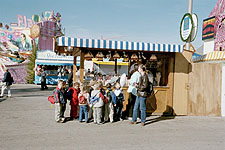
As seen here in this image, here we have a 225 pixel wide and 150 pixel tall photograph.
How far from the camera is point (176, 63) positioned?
970 cm

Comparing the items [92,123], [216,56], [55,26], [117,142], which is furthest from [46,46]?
[117,142]

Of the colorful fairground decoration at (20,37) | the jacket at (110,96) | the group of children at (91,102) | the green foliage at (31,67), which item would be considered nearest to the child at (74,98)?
the group of children at (91,102)

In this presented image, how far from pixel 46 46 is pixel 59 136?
80.0ft

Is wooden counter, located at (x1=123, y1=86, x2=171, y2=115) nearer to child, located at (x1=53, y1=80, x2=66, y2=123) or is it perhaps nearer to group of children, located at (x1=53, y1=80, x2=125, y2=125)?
group of children, located at (x1=53, y1=80, x2=125, y2=125)

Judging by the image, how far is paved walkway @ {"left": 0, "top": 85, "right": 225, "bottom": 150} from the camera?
5.55m

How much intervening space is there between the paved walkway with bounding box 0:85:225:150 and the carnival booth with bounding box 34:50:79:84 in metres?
16.3

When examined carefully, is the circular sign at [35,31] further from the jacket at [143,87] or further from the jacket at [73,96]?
the jacket at [143,87]

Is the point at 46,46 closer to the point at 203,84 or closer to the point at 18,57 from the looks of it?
the point at 18,57

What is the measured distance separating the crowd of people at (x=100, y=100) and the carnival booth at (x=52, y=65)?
1705 cm

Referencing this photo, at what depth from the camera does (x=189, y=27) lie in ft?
35.3

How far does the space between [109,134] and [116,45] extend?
336 cm

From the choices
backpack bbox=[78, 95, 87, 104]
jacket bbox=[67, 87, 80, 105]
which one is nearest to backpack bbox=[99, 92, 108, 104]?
backpack bbox=[78, 95, 87, 104]

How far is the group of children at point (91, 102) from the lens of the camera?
780 cm

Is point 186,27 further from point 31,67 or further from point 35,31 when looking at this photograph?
point 35,31
